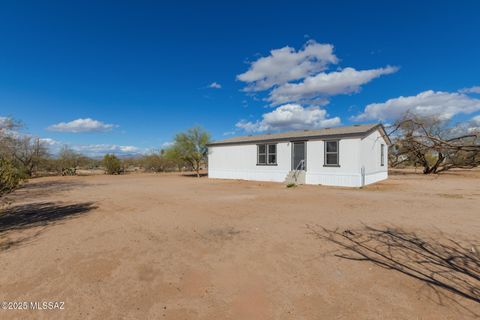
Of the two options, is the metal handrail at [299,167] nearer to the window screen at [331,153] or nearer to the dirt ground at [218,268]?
the window screen at [331,153]

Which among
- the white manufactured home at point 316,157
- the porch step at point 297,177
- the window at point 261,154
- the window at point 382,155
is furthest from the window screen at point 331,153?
the window at point 382,155

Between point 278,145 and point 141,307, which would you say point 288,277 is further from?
point 278,145

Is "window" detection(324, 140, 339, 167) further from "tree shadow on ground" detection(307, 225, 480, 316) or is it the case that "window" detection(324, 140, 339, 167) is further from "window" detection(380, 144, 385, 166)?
"tree shadow on ground" detection(307, 225, 480, 316)

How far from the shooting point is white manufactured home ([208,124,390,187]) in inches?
521

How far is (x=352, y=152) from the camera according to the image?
519 inches

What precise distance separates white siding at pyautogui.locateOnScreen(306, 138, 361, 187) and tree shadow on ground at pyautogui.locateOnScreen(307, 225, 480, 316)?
853 centimetres

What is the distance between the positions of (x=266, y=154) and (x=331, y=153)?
474 cm

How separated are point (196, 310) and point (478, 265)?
4.22 meters

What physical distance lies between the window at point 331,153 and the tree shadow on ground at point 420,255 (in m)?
9.12

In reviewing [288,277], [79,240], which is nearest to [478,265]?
[288,277]

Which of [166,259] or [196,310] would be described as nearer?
[196,310]

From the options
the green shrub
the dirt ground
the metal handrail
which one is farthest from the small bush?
the green shrub

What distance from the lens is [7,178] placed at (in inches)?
206

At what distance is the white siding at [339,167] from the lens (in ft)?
42.9
